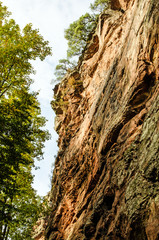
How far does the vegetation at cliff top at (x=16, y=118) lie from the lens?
24.6 feet

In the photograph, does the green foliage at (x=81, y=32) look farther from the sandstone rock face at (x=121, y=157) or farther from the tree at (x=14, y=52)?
the tree at (x=14, y=52)

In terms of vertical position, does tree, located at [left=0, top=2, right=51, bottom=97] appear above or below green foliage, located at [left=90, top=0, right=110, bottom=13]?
below

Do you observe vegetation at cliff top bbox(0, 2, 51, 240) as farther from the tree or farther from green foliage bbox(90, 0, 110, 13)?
green foliage bbox(90, 0, 110, 13)

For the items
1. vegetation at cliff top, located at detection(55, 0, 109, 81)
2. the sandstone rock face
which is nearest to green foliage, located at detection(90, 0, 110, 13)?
vegetation at cliff top, located at detection(55, 0, 109, 81)

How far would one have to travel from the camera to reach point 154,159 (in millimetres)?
5719

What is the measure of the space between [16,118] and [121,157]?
4559 mm

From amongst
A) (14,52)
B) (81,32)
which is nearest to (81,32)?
(81,32)

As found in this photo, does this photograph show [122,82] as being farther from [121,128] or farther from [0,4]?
[0,4]

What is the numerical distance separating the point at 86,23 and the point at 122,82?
2038 cm

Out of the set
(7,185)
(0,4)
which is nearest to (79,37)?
(0,4)

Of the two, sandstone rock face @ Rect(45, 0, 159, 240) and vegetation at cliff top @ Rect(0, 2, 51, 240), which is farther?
vegetation at cliff top @ Rect(0, 2, 51, 240)

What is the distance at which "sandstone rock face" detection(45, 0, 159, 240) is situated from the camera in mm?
5793

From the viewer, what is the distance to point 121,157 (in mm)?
7871

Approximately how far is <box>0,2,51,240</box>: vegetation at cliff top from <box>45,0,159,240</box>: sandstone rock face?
3.06 metres
